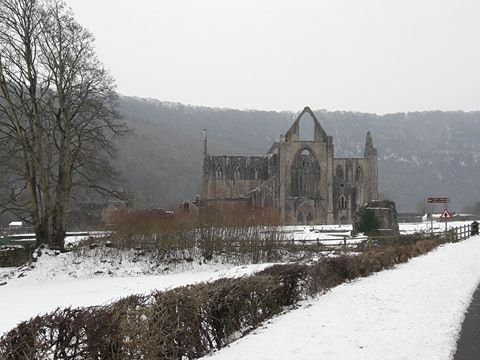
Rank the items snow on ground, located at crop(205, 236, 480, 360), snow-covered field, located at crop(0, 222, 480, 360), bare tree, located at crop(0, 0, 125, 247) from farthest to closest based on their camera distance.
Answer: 1. bare tree, located at crop(0, 0, 125, 247)
2. snow-covered field, located at crop(0, 222, 480, 360)
3. snow on ground, located at crop(205, 236, 480, 360)

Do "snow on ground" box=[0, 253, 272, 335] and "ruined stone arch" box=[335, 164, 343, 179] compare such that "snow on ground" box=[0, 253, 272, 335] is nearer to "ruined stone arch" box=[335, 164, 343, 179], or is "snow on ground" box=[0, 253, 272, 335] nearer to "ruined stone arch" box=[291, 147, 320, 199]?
"ruined stone arch" box=[291, 147, 320, 199]

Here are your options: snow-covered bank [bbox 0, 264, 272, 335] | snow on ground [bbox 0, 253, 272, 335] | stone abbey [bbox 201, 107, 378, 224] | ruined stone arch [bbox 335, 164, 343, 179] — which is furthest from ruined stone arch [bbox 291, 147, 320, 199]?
snow-covered bank [bbox 0, 264, 272, 335]

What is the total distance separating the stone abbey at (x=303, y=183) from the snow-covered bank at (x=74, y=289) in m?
40.2

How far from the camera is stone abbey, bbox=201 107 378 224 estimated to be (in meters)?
68.4

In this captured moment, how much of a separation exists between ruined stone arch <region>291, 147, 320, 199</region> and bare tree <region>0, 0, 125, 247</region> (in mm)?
41545

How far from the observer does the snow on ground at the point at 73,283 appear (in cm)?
1784

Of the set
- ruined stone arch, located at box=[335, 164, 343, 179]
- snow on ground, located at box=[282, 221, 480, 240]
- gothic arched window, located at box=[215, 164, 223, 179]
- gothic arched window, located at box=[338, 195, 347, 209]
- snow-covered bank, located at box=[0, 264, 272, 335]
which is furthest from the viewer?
ruined stone arch, located at box=[335, 164, 343, 179]

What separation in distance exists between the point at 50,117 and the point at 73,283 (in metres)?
9.88

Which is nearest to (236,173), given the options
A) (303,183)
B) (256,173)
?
(256,173)

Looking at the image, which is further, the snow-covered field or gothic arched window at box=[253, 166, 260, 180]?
gothic arched window at box=[253, 166, 260, 180]

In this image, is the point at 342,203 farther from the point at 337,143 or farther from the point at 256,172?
the point at 337,143

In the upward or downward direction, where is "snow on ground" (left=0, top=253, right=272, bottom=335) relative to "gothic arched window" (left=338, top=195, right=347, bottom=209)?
downward

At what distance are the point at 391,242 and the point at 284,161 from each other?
124 feet

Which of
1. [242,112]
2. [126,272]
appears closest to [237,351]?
[126,272]
